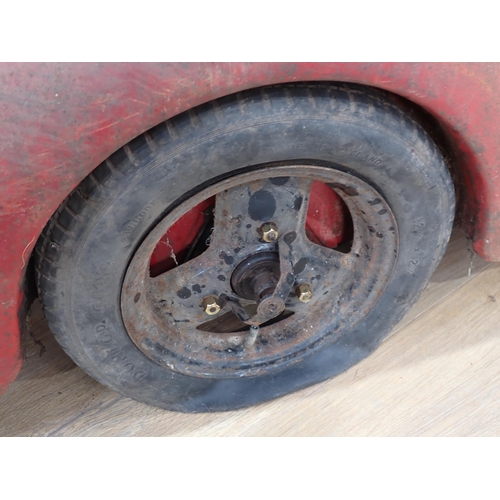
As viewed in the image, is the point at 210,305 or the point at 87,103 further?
the point at 210,305

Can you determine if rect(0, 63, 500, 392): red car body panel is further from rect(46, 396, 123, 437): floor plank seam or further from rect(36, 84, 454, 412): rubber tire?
rect(46, 396, 123, 437): floor plank seam

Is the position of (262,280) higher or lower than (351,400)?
higher

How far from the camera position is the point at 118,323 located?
3.90 feet

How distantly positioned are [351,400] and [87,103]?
3.18ft

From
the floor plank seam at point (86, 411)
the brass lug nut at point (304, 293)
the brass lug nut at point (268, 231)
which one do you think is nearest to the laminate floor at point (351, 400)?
the floor plank seam at point (86, 411)

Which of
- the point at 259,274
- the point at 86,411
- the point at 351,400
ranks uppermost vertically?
the point at 259,274

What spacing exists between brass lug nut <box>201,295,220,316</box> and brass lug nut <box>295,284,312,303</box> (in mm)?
187

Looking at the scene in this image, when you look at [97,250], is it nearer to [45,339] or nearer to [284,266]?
[284,266]

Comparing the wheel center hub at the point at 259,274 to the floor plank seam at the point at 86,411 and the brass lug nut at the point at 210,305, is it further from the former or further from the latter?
the floor plank seam at the point at 86,411

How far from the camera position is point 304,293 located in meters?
1.41

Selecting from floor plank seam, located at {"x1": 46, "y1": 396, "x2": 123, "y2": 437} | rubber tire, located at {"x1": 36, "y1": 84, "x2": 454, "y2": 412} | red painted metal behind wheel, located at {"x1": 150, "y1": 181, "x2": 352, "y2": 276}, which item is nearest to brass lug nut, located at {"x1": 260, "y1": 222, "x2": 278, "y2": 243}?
red painted metal behind wheel, located at {"x1": 150, "y1": 181, "x2": 352, "y2": 276}

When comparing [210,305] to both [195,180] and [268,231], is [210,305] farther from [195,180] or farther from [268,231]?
[195,180]

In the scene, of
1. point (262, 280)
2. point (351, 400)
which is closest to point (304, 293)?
point (262, 280)

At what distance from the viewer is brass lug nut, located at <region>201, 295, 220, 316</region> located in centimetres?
137
